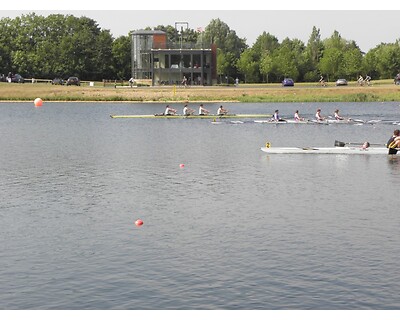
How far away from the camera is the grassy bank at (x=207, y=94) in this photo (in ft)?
440

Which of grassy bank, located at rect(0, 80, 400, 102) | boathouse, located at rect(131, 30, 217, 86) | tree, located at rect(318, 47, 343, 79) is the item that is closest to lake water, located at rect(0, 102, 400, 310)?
grassy bank, located at rect(0, 80, 400, 102)

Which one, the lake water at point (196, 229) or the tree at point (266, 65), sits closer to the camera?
the lake water at point (196, 229)

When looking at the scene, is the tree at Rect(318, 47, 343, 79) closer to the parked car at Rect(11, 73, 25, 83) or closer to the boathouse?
the boathouse

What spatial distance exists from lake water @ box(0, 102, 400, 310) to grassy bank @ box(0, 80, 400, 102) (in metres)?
68.5

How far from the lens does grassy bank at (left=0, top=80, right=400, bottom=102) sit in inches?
5285

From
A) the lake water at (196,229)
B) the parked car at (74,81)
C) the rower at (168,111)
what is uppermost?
the parked car at (74,81)

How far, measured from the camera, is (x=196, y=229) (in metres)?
33.2

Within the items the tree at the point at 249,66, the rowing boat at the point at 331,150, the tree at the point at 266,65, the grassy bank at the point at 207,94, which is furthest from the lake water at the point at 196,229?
the tree at the point at 249,66

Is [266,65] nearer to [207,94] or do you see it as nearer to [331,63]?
[331,63]

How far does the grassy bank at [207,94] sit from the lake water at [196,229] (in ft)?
225

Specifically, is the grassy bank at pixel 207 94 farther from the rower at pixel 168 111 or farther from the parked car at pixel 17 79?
the rower at pixel 168 111

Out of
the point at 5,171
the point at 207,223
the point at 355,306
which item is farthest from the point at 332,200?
the point at 5,171

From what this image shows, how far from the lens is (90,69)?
195m

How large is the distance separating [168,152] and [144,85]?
10574 centimetres
